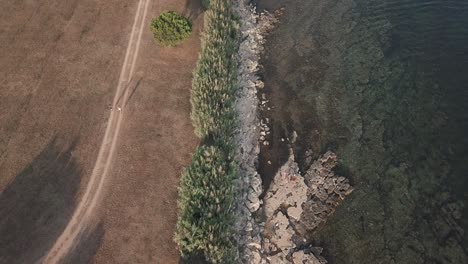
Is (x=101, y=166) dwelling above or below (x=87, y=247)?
above

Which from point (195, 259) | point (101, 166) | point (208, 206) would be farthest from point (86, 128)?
point (195, 259)

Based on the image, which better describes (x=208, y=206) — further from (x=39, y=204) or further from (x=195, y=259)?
(x=39, y=204)

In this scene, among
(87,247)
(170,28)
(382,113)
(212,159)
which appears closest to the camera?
(87,247)

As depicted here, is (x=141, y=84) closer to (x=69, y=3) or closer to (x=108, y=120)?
(x=108, y=120)

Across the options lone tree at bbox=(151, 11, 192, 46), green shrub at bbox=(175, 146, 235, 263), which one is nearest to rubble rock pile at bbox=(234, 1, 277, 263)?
green shrub at bbox=(175, 146, 235, 263)

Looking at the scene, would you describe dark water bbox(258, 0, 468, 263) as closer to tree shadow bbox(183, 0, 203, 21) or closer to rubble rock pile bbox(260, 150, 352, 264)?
rubble rock pile bbox(260, 150, 352, 264)

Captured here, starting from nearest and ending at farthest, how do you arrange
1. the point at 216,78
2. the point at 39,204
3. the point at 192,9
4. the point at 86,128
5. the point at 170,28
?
1. the point at 39,204
2. the point at 86,128
3. the point at 216,78
4. the point at 170,28
5. the point at 192,9
